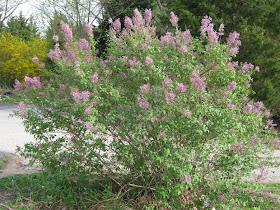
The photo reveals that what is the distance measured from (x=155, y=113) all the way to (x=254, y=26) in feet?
22.7

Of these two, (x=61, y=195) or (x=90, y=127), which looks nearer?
(x=90, y=127)

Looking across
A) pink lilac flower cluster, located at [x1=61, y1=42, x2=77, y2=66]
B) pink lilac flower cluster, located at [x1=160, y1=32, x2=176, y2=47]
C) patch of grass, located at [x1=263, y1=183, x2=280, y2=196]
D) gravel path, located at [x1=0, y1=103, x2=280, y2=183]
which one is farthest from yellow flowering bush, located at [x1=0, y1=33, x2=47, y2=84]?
pink lilac flower cluster, located at [x1=160, y1=32, x2=176, y2=47]

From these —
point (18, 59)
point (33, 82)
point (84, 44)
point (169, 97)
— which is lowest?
point (33, 82)

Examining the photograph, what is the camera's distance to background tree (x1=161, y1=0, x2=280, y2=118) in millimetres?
8812

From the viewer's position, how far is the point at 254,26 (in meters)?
9.02

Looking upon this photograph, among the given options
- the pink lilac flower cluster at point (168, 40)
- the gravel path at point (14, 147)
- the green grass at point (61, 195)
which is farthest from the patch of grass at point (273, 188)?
the pink lilac flower cluster at point (168, 40)

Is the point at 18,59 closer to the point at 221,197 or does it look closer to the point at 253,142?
the point at 253,142

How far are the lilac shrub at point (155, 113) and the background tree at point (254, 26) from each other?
5.34 m

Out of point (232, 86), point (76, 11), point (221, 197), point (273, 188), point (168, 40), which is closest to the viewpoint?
point (232, 86)

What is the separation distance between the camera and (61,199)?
4000mm

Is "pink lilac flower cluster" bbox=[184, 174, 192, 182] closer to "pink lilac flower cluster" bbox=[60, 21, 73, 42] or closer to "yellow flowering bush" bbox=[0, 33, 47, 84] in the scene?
"pink lilac flower cluster" bbox=[60, 21, 73, 42]

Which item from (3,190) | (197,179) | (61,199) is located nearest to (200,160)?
(197,179)

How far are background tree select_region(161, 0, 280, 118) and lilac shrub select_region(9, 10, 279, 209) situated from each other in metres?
5.34

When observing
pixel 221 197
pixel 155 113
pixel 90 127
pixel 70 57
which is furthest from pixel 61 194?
pixel 221 197
